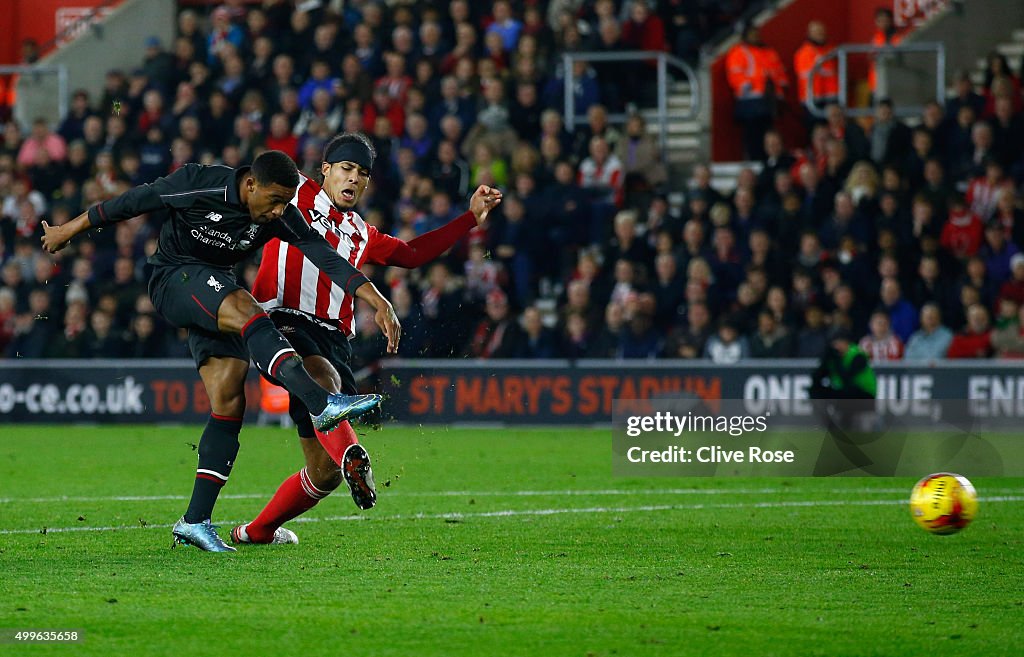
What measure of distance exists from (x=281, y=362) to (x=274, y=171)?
88cm

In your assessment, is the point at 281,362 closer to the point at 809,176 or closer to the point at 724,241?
the point at 724,241

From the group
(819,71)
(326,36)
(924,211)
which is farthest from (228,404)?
(326,36)

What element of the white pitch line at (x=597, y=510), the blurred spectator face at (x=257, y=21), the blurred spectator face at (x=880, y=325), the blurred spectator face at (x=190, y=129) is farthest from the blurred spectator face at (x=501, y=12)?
the white pitch line at (x=597, y=510)

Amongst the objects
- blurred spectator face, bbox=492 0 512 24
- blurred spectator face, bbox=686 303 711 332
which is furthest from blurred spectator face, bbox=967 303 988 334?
blurred spectator face, bbox=492 0 512 24

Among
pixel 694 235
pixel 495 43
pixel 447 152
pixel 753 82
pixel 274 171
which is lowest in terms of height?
pixel 694 235

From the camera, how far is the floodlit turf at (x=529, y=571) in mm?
5586

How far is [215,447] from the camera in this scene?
25.3 feet

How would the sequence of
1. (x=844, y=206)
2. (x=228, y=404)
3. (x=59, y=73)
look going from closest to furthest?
(x=228, y=404) < (x=844, y=206) < (x=59, y=73)

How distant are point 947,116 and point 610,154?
374 centimetres

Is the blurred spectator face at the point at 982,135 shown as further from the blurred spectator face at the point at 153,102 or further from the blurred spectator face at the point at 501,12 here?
the blurred spectator face at the point at 153,102

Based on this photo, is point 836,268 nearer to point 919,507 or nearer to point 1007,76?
point 1007,76

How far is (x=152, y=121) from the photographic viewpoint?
69.2ft

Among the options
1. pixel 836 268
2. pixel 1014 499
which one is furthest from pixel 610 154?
pixel 1014 499

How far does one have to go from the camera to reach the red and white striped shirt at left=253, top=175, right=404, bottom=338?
26.0ft
